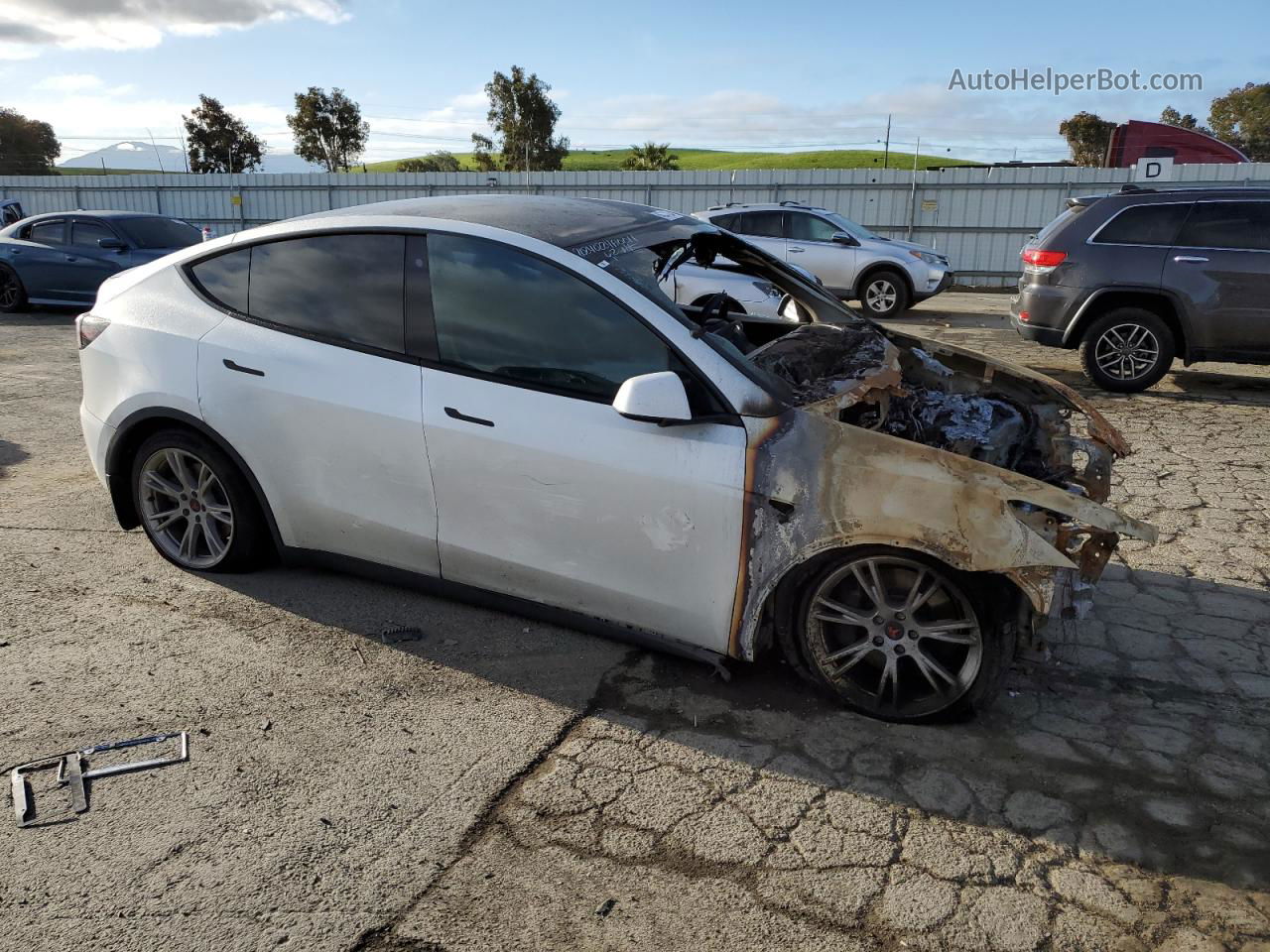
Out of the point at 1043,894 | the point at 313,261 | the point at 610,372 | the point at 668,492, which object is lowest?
the point at 1043,894

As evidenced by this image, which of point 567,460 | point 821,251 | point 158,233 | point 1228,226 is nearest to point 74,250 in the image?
point 158,233

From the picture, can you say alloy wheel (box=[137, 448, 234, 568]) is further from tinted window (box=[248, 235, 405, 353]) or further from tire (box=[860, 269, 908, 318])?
tire (box=[860, 269, 908, 318])

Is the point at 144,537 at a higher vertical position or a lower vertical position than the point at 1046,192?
lower

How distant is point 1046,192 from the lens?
19.9 m

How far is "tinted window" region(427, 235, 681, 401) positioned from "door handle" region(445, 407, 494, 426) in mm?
181

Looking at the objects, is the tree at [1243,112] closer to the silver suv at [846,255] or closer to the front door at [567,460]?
the silver suv at [846,255]

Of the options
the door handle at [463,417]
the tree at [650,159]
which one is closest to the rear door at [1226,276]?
the door handle at [463,417]

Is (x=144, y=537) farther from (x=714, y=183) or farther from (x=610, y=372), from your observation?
(x=714, y=183)

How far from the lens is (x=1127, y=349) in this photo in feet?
28.8

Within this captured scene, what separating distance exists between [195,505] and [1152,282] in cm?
799

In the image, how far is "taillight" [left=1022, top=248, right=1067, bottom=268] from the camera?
884 centimetres

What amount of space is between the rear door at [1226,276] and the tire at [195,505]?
7902 mm

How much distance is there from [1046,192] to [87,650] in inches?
803

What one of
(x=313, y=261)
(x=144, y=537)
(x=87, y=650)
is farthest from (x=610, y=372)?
(x=144, y=537)
